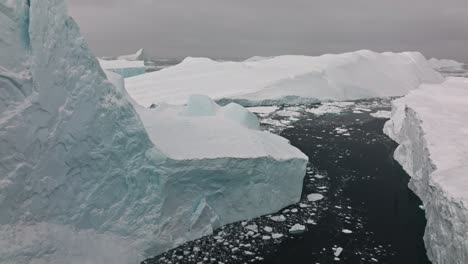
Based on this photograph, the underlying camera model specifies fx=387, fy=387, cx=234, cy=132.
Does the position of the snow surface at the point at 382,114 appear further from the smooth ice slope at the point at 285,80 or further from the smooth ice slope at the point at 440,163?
the smooth ice slope at the point at 440,163

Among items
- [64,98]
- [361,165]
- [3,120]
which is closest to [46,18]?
[64,98]

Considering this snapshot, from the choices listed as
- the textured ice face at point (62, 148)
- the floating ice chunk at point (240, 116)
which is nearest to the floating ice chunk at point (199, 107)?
the floating ice chunk at point (240, 116)

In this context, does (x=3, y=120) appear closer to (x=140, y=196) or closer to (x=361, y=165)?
(x=140, y=196)

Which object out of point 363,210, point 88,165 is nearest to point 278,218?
point 363,210

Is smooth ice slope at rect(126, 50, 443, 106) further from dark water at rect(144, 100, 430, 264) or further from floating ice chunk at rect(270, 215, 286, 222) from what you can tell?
floating ice chunk at rect(270, 215, 286, 222)

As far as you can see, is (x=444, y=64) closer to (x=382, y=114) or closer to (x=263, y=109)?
(x=382, y=114)

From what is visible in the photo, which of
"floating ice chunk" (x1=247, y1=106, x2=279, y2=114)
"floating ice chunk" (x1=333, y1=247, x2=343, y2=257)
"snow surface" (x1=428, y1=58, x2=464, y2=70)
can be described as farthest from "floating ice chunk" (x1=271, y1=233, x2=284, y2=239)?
"snow surface" (x1=428, y1=58, x2=464, y2=70)
